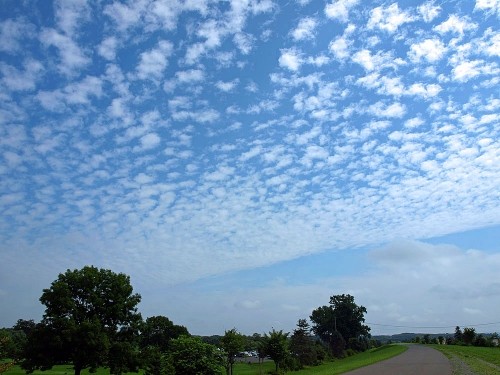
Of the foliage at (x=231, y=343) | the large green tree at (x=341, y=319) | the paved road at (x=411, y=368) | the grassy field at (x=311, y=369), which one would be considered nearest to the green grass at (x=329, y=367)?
the grassy field at (x=311, y=369)

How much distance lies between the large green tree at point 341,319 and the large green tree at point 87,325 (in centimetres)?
6903

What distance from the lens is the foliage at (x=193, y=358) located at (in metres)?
17.1

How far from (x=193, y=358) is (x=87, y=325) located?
26982 millimetres

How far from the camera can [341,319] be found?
356 feet

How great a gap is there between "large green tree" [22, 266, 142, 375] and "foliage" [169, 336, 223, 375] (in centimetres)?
2609

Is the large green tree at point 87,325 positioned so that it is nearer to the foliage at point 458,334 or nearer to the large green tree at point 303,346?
the large green tree at point 303,346

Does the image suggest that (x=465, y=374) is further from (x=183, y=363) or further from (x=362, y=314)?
(x=362, y=314)

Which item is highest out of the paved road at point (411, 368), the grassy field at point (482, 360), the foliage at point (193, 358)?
the foliage at point (193, 358)

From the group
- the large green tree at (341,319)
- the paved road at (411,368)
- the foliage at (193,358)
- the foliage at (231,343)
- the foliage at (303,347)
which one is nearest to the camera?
the foliage at (193,358)

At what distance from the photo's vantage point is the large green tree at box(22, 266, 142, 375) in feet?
133

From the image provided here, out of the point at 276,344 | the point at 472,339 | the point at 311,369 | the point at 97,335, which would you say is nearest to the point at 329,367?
the point at 311,369

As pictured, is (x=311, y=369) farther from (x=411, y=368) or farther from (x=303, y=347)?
(x=411, y=368)

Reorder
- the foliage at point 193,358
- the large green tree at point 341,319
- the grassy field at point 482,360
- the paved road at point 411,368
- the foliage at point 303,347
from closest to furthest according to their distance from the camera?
1. the foliage at point 193,358
2. the grassy field at point 482,360
3. the paved road at point 411,368
4. the foliage at point 303,347
5. the large green tree at point 341,319

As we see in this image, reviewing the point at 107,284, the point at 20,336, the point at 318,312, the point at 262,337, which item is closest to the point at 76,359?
the point at 107,284
